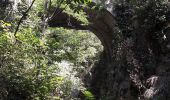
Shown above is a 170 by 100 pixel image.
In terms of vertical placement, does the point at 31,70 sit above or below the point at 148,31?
below

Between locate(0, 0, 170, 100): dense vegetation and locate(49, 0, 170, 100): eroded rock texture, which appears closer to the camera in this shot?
locate(0, 0, 170, 100): dense vegetation

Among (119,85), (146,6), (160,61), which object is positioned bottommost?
(119,85)

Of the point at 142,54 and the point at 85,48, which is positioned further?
the point at 85,48

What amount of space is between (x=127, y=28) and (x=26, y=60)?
24.0ft

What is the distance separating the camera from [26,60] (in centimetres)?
630

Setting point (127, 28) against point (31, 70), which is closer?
point (31, 70)

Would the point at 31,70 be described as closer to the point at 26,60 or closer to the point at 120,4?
the point at 26,60

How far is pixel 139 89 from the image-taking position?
10.6m

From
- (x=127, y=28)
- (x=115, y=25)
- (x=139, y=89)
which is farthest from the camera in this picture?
(x=115, y=25)

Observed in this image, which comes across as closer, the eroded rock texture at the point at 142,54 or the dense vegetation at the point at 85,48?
the dense vegetation at the point at 85,48

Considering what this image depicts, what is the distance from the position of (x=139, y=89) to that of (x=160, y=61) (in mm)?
1298

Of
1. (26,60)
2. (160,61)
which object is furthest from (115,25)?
(26,60)

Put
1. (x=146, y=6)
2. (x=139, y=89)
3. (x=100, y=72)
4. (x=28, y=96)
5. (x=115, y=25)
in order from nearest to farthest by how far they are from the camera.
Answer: (x=28, y=96)
(x=139, y=89)
(x=146, y=6)
(x=115, y=25)
(x=100, y=72)

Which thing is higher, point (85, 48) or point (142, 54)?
point (142, 54)
